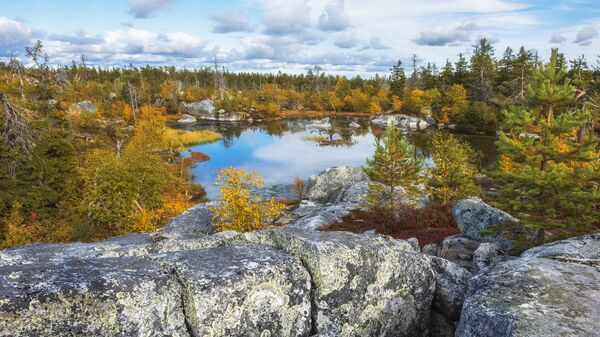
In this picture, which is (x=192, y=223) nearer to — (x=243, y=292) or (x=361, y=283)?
(x=361, y=283)

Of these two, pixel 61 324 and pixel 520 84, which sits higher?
pixel 520 84

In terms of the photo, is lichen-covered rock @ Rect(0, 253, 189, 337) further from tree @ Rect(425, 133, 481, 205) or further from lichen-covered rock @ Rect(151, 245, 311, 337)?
tree @ Rect(425, 133, 481, 205)

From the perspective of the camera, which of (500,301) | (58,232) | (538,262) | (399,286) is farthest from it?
(58,232)

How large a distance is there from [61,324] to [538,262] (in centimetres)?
1090

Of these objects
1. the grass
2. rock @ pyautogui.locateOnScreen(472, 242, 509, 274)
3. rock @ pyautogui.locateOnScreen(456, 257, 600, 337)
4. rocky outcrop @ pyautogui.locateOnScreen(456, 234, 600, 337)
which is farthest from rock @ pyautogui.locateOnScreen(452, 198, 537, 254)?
the grass

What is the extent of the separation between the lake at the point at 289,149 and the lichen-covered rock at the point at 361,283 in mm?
42255

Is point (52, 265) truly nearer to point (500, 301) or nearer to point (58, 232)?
point (500, 301)

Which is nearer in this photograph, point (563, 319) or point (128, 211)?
point (563, 319)

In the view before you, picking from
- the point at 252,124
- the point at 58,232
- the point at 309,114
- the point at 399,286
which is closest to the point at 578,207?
the point at 399,286

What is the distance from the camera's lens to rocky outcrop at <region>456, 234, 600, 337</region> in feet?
25.2

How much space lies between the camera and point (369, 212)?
3312cm

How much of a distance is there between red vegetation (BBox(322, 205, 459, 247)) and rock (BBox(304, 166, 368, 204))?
16.4 m

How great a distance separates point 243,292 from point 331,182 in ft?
138

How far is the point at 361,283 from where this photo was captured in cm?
1041
